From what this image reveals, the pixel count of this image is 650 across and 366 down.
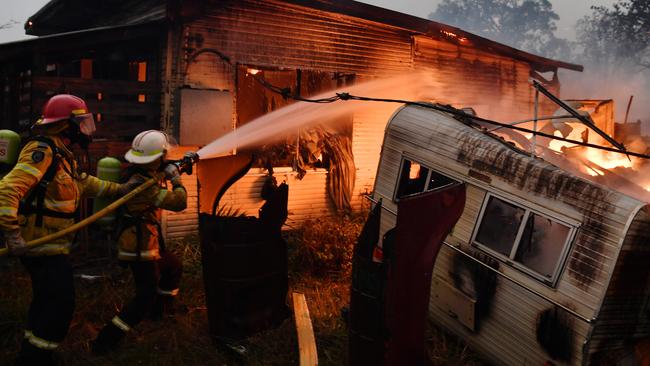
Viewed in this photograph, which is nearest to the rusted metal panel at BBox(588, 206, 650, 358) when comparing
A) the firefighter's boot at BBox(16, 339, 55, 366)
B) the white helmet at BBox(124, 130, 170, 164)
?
the white helmet at BBox(124, 130, 170, 164)

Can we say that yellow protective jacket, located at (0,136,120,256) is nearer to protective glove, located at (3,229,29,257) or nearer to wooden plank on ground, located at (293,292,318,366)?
protective glove, located at (3,229,29,257)

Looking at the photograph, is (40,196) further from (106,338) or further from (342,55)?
(342,55)

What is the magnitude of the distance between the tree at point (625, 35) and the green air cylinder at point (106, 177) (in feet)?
129

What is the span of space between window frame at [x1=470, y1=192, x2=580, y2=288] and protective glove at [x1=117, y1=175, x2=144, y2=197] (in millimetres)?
3826

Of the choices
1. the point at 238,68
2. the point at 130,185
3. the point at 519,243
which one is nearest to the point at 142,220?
the point at 130,185

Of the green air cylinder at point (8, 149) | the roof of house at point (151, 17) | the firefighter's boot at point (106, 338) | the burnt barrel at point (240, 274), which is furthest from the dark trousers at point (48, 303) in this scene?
the roof of house at point (151, 17)

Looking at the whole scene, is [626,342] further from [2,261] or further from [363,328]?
[2,261]

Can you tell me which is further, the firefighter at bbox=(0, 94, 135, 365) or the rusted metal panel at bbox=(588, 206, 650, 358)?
the firefighter at bbox=(0, 94, 135, 365)

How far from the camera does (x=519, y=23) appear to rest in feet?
213

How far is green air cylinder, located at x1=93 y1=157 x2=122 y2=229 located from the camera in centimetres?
522

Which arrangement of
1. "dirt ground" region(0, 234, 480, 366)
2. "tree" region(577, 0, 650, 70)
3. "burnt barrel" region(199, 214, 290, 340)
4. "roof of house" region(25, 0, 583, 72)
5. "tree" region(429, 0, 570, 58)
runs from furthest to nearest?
1. "tree" region(429, 0, 570, 58)
2. "tree" region(577, 0, 650, 70)
3. "roof of house" region(25, 0, 583, 72)
4. "dirt ground" region(0, 234, 480, 366)
5. "burnt barrel" region(199, 214, 290, 340)

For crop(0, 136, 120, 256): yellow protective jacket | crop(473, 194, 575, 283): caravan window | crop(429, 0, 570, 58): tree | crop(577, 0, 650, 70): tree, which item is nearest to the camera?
crop(0, 136, 120, 256): yellow protective jacket

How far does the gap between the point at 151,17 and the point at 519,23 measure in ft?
217

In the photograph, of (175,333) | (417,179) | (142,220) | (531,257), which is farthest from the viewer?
(417,179)
